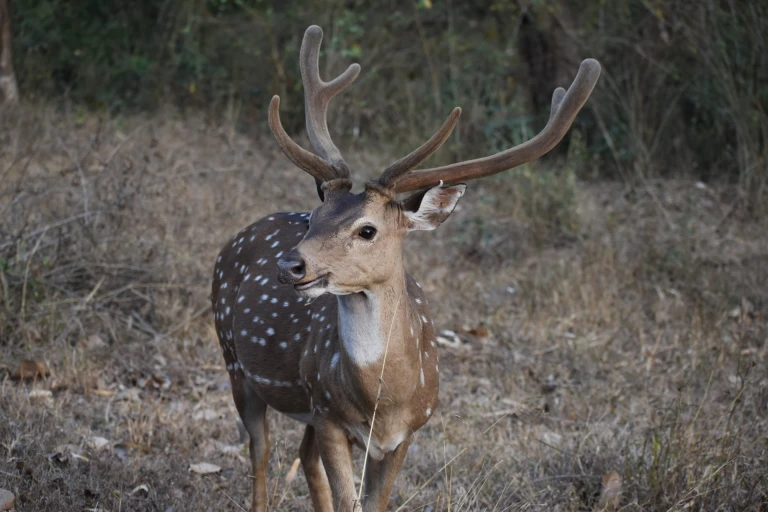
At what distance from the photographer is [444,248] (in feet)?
28.2

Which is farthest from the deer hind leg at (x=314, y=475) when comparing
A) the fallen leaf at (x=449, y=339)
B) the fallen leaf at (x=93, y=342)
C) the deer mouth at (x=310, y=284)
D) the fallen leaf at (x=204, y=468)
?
the fallen leaf at (x=449, y=339)

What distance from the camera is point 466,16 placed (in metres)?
13.5

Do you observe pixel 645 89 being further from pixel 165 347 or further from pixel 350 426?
pixel 350 426

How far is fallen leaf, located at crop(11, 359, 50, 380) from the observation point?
18.0 feet

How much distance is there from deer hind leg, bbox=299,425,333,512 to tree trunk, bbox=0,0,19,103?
7016mm

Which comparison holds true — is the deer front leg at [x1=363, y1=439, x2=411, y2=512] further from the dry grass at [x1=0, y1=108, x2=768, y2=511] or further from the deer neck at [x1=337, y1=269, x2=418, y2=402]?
the deer neck at [x1=337, y1=269, x2=418, y2=402]

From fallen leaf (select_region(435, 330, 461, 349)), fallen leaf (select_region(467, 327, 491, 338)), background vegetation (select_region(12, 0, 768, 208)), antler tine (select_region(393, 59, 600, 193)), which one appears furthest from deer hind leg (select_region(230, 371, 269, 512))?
background vegetation (select_region(12, 0, 768, 208))

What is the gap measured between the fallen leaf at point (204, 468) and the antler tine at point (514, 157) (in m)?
1.85

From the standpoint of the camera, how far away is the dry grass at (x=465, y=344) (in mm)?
4262

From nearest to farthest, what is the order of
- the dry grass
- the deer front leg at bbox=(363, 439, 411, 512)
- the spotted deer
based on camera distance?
the spotted deer, the deer front leg at bbox=(363, 439, 411, 512), the dry grass

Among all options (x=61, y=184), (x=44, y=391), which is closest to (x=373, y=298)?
(x=44, y=391)

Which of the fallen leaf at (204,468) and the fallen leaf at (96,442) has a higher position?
the fallen leaf at (96,442)

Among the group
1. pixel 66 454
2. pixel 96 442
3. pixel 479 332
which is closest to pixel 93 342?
pixel 96 442

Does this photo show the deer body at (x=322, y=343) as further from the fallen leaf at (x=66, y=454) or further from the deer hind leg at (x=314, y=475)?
the fallen leaf at (x=66, y=454)
